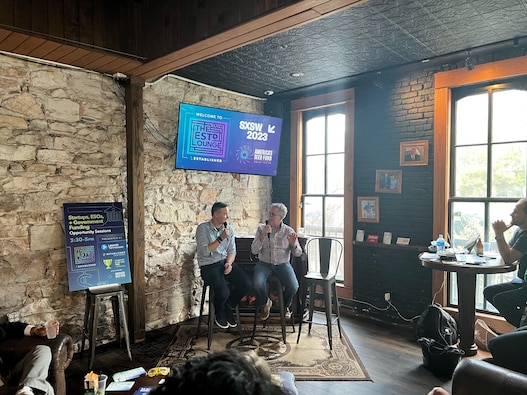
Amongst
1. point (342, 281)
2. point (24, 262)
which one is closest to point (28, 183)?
point (24, 262)

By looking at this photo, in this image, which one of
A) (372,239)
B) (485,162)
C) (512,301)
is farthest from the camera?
(372,239)

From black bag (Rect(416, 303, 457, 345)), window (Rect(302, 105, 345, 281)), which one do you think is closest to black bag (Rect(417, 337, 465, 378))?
black bag (Rect(416, 303, 457, 345))

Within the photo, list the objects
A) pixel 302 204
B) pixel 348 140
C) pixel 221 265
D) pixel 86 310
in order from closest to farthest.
A: pixel 86 310 → pixel 221 265 → pixel 348 140 → pixel 302 204

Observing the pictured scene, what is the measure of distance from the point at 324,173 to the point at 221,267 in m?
2.13

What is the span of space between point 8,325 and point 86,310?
2.27ft

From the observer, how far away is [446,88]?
4.14 meters

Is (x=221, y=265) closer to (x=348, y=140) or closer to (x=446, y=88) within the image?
(x=348, y=140)

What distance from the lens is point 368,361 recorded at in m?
3.46

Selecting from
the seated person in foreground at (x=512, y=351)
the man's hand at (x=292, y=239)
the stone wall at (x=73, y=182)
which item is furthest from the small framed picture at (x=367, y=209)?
the seated person in foreground at (x=512, y=351)

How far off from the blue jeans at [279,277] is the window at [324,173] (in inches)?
51.9

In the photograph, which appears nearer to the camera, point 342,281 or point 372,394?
→ point 372,394

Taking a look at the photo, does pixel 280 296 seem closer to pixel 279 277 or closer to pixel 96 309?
pixel 279 277

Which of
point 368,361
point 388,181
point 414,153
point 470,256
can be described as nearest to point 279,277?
point 368,361

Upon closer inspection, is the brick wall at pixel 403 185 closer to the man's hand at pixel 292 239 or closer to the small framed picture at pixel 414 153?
the small framed picture at pixel 414 153
